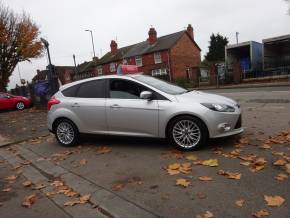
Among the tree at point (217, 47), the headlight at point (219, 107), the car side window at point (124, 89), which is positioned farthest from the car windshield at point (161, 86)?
the tree at point (217, 47)

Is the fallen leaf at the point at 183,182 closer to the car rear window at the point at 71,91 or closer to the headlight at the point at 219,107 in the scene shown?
the headlight at the point at 219,107

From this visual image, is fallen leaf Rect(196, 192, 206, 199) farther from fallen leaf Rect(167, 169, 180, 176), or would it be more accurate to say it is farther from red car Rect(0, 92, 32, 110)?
red car Rect(0, 92, 32, 110)

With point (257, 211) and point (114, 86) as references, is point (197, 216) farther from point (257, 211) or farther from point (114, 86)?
point (114, 86)

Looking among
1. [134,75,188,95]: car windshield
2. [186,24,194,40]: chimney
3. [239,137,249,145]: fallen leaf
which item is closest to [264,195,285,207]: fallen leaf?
[239,137,249,145]: fallen leaf

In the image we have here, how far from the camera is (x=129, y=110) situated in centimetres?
629

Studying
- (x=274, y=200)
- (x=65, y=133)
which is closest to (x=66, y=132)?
(x=65, y=133)

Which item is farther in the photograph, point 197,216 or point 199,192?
point 199,192

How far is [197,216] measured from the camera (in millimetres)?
3455

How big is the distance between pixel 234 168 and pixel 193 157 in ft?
2.84

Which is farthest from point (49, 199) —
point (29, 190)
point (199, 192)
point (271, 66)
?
point (271, 66)

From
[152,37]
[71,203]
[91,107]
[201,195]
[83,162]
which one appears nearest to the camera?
[201,195]

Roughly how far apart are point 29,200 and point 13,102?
17.3 m

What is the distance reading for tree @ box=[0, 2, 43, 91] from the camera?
33188 mm

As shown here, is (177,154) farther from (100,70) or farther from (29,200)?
(100,70)
